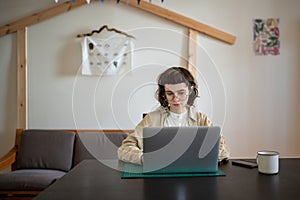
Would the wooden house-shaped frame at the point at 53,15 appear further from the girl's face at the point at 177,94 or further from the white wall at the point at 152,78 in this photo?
the girl's face at the point at 177,94

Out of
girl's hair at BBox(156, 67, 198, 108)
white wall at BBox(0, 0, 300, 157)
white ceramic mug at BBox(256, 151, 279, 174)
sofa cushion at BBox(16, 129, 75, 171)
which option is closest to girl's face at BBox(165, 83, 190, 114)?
girl's hair at BBox(156, 67, 198, 108)

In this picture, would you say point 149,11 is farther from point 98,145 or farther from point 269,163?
point 269,163

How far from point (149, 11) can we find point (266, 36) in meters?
1.19

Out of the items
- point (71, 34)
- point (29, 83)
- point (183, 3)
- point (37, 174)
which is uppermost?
point (183, 3)

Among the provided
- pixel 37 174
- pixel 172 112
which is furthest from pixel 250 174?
pixel 37 174

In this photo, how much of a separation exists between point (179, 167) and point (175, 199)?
33 centimetres

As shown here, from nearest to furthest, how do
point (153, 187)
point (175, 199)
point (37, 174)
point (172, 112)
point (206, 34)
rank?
point (175, 199)
point (153, 187)
point (172, 112)
point (37, 174)
point (206, 34)

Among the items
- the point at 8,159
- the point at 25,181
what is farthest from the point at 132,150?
the point at 8,159

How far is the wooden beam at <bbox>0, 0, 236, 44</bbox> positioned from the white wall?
61 mm

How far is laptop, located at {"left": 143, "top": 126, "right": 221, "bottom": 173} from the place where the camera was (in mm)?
1360

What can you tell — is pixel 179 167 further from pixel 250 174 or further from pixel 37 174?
pixel 37 174

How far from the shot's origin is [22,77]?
11.0 feet

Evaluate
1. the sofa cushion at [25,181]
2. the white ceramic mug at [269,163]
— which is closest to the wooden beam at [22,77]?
the sofa cushion at [25,181]

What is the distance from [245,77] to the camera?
3377 mm
